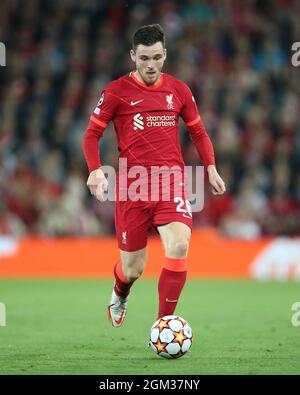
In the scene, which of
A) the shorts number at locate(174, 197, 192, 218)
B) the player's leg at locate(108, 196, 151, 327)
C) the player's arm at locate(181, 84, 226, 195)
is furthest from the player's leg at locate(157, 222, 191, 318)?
the player's arm at locate(181, 84, 226, 195)

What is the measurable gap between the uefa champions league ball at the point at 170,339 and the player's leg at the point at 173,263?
0.34 metres

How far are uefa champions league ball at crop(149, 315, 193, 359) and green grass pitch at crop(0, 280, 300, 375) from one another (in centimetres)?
7

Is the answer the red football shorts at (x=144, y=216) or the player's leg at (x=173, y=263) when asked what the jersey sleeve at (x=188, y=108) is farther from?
the player's leg at (x=173, y=263)

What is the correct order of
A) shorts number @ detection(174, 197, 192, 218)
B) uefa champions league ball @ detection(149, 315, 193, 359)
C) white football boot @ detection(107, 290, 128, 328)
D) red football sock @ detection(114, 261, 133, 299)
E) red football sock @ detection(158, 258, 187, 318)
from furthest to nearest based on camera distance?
white football boot @ detection(107, 290, 128, 328) < red football sock @ detection(114, 261, 133, 299) < shorts number @ detection(174, 197, 192, 218) < red football sock @ detection(158, 258, 187, 318) < uefa champions league ball @ detection(149, 315, 193, 359)

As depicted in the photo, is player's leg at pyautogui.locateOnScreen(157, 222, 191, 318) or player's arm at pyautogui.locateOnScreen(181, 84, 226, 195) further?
player's arm at pyautogui.locateOnScreen(181, 84, 226, 195)

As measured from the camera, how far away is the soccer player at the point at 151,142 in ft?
23.3

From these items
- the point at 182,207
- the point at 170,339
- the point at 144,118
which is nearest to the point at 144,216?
the point at 182,207

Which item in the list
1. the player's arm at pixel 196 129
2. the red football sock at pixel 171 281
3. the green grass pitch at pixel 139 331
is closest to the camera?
the green grass pitch at pixel 139 331

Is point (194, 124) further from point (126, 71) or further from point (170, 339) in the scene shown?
point (126, 71)

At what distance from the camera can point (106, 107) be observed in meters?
7.34

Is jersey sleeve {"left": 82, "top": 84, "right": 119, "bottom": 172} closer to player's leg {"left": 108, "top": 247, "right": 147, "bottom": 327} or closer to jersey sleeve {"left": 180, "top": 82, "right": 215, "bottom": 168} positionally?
jersey sleeve {"left": 180, "top": 82, "right": 215, "bottom": 168}

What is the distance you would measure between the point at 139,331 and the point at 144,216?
147 cm

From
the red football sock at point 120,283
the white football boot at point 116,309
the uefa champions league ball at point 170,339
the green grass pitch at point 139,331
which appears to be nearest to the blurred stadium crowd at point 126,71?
the green grass pitch at point 139,331

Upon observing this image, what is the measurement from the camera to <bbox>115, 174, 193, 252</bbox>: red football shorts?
7164mm
